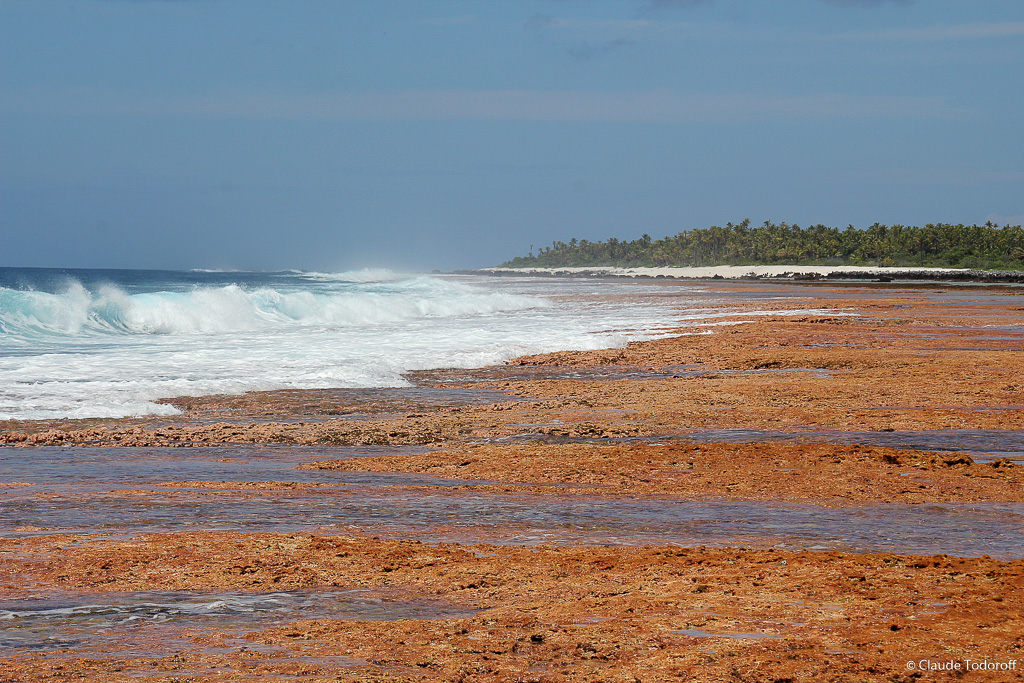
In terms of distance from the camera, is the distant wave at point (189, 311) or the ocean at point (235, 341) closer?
the ocean at point (235, 341)

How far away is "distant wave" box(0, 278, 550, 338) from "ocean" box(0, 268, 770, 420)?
0.08 meters

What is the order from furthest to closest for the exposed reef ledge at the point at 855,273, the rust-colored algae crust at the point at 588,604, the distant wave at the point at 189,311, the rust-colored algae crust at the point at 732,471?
1. the exposed reef ledge at the point at 855,273
2. the distant wave at the point at 189,311
3. the rust-colored algae crust at the point at 732,471
4. the rust-colored algae crust at the point at 588,604

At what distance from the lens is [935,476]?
10.3m

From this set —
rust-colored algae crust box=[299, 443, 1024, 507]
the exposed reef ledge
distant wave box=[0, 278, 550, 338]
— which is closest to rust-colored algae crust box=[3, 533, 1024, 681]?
rust-colored algae crust box=[299, 443, 1024, 507]

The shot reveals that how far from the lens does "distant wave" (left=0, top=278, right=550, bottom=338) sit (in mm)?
37531

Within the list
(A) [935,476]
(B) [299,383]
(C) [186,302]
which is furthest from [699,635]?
(C) [186,302]

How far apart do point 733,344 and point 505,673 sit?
2406cm

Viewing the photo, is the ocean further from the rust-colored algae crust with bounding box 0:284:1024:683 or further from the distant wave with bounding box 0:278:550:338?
the rust-colored algae crust with bounding box 0:284:1024:683

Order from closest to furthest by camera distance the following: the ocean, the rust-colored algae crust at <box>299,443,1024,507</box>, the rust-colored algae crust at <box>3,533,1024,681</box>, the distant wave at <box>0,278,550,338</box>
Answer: the rust-colored algae crust at <box>3,533,1024,681</box>, the rust-colored algae crust at <box>299,443,1024,507</box>, the ocean, the distant wave at <box>0,278,550,338</box>

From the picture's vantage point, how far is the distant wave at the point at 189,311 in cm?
3753

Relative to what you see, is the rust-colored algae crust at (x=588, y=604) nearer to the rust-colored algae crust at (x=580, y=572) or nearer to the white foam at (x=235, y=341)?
the rust-colored algae crust at (x=580, y=572)

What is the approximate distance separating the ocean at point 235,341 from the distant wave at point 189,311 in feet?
0.27

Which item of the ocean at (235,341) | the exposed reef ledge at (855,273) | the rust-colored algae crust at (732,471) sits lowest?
the rust-colored algae crust at (732,471)

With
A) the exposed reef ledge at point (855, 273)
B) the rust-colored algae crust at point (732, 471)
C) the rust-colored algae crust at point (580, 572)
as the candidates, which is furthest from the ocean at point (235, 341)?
the exposed reef ledge at point (855, 273)
